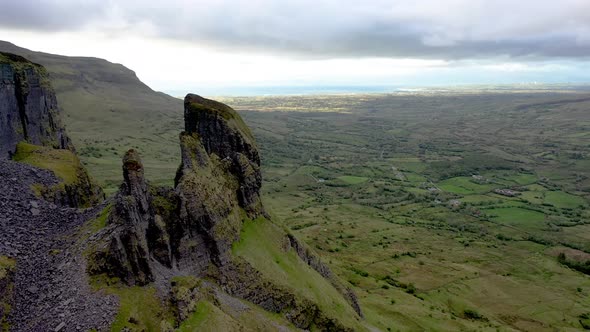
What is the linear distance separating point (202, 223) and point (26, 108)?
4904 cm

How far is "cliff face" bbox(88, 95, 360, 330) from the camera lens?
139 feet

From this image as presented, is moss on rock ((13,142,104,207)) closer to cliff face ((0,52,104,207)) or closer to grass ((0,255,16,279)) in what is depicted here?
cliff face ((0,52,104,207))

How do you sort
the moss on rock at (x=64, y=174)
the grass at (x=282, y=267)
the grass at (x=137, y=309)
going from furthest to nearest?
the moss on rock at (x=64, y=174) < the grass at (x=282, y=267) < the grass at (x=137, y=309)

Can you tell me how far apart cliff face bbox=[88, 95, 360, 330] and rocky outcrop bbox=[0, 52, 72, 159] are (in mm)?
31338

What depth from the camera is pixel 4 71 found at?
75000mm

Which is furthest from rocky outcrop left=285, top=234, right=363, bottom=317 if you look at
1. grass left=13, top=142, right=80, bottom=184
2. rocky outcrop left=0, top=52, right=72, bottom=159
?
rocky outcrop left=0, top=52, right=72, bottom=159

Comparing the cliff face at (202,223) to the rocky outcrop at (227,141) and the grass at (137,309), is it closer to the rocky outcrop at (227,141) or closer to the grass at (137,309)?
the rocky outcrop at (227,141)

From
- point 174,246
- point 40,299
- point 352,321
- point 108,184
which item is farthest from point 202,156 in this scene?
point 108,184

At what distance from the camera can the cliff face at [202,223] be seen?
4244cm

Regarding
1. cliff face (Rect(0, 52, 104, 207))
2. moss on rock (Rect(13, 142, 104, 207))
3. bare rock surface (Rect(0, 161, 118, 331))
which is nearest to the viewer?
bare rock surface (Rect(0, 161, 118, 331))

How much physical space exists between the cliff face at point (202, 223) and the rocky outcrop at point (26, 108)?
3134 centimetres

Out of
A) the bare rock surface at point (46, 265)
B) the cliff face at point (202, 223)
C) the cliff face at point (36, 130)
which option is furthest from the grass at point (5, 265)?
the cliff face at point (36, 130)

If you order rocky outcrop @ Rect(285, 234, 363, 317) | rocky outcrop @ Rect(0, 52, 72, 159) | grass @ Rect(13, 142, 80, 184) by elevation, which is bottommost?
rocky outcrop @ Rect(285, 234, 363, 317)

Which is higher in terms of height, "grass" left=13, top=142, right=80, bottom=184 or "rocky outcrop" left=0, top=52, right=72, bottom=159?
"rocky outcrop" left=0, top=52, right=72, bottom=159
